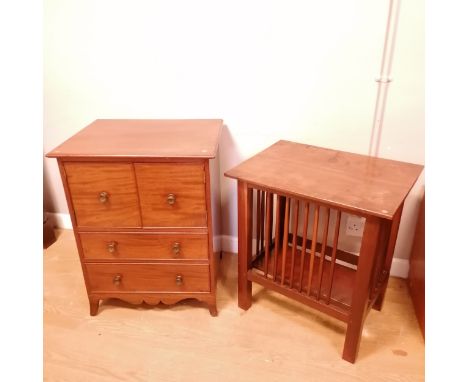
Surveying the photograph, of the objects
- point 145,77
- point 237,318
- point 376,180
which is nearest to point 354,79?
point 376,180

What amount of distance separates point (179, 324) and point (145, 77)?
43.4 inches

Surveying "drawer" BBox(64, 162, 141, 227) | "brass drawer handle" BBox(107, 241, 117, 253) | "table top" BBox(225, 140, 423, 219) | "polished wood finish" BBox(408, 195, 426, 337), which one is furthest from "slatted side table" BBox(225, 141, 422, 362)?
"brass drawer handle" BBox(107, 241, 117, 253)

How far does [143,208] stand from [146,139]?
26 cm

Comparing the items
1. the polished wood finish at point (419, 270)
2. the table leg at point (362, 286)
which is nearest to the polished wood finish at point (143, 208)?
the table leg at point (362, 286)

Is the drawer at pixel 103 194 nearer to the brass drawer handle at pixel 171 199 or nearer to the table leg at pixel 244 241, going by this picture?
the brass drawer handle at pixel 171 199

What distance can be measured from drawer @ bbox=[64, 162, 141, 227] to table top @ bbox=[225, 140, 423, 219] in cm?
37

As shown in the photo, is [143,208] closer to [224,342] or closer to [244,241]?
[244,241]

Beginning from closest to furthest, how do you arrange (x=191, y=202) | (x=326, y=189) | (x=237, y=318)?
1. (x=326, y=189)
2. (x=191, y=202)
3. (x=237, y=318)

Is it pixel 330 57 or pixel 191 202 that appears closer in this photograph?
pixel 191 202

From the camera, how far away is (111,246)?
4.37ft

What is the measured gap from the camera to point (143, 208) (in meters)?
1.27

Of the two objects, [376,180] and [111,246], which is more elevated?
[376,180]
